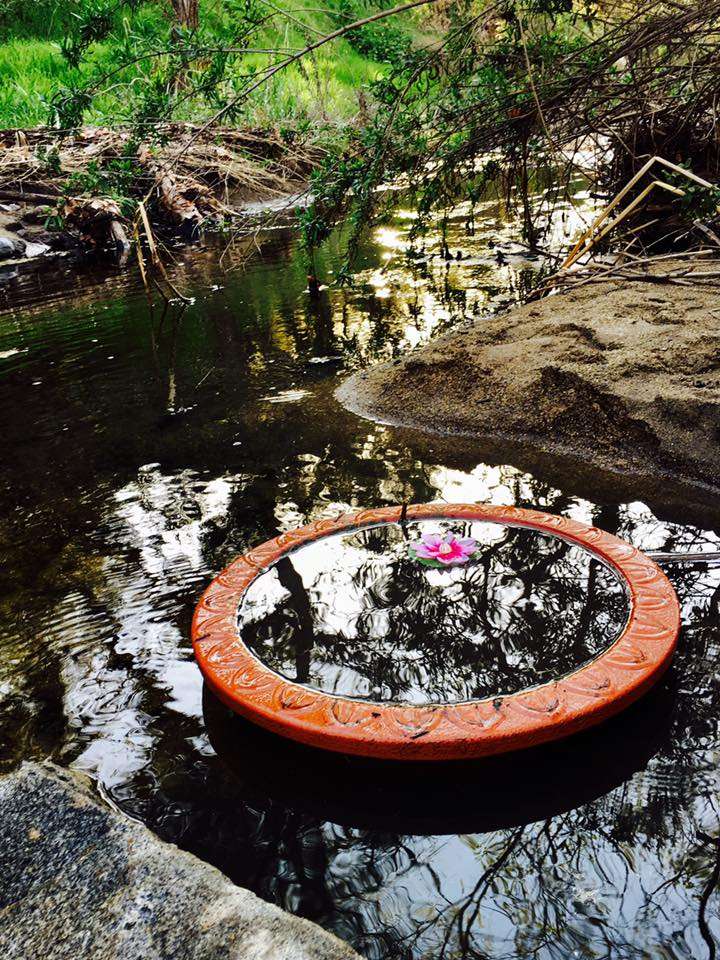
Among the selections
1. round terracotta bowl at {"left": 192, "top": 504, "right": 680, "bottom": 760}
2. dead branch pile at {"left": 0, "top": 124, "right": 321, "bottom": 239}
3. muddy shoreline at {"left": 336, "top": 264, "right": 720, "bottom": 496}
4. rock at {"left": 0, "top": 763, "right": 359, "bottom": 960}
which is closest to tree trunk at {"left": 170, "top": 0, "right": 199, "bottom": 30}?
dead branch pile at {"left": 0, "top": 124, "right": 321, "bottom": 239}

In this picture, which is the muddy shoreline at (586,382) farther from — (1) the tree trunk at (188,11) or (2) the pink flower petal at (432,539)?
(1) the tree trunk at (188,11)

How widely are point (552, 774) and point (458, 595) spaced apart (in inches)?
29.5

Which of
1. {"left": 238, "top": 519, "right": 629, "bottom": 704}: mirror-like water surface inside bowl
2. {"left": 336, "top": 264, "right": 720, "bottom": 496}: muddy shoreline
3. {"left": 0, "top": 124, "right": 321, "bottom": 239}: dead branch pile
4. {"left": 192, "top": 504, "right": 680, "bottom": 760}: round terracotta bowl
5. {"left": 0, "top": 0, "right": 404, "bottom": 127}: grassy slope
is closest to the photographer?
{"left": 192, "top": 504, "right": 680, "bottom": 760}: round terracotta bowl

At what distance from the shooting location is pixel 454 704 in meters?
2.20

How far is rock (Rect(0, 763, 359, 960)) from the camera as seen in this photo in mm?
1445

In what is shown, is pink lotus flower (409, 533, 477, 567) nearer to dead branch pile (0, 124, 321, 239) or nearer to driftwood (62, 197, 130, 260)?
dead branch pile (0, 124, 321, 239)

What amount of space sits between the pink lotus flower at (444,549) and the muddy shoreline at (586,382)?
145 centimetres

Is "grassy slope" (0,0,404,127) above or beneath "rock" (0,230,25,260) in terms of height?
above

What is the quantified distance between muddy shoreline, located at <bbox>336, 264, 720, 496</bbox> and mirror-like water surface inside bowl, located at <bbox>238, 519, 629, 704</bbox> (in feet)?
4.45

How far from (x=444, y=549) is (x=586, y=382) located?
196 centimetres

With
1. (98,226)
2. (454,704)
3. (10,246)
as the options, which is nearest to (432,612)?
(454,704)

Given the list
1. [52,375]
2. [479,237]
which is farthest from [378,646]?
[479,237]

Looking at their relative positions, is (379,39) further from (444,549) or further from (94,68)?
(94,68)

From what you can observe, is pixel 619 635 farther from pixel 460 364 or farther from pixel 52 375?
pixel 52 375
